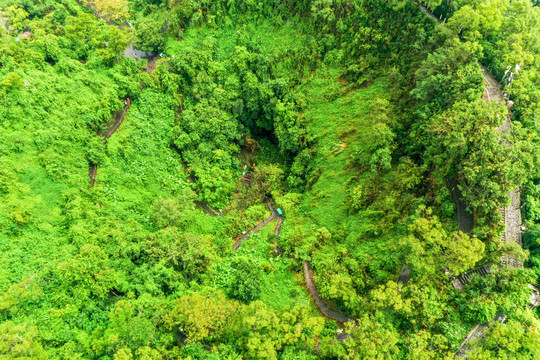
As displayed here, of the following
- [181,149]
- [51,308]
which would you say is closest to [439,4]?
[181,149]

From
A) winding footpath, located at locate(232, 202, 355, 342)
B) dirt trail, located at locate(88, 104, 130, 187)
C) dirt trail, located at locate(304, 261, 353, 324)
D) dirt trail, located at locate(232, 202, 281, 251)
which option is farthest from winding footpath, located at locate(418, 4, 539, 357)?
dirt trail, located at locate(88, 104, 130, 187)

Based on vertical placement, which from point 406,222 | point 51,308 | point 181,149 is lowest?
point 51,308

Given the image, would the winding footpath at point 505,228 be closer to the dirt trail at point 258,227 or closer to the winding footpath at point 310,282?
the winding footpath at point 310,282

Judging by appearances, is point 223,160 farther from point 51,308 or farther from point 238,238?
point 51,308

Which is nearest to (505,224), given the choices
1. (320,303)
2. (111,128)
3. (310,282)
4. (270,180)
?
(320,303)

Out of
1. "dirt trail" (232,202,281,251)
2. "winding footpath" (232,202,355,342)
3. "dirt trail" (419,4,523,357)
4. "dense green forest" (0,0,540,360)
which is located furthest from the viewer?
"dirt trail" (232,202,281,251)

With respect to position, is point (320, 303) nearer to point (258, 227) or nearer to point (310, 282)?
point (310, 282)

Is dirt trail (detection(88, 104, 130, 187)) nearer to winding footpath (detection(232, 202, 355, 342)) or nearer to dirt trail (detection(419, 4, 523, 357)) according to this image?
winding footpath (detection(232, 202, 355, 342))

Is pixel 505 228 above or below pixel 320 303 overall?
above
